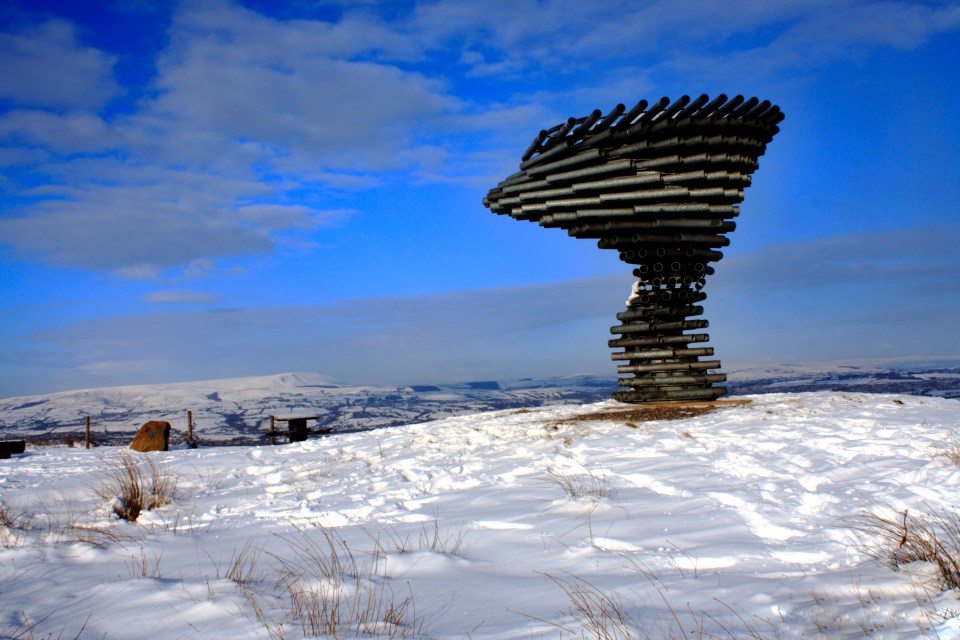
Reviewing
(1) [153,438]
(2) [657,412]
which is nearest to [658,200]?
(2) [657,412]

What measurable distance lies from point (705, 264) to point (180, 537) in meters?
10.4

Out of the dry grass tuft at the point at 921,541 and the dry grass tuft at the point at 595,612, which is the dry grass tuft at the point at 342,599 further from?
the dry grass tuft at the point at 921,541

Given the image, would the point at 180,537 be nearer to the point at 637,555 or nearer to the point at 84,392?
the point at 637,555

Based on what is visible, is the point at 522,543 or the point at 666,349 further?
the point at 666,349

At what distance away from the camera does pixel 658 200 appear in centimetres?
1173

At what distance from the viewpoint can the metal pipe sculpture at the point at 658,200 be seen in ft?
37.7

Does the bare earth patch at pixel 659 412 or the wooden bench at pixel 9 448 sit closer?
the bare earth patch at pixel 659 412

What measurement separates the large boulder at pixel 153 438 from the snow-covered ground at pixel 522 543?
447 centimetres

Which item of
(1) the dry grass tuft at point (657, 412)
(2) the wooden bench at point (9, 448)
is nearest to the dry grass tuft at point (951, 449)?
(1) the dry grass tuft at point (657, 412)

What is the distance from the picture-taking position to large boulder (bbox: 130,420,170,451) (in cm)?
1295

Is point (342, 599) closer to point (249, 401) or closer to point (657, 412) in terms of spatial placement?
point (657, 412)

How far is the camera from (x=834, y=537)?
3926mm

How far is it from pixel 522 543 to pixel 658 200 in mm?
8848

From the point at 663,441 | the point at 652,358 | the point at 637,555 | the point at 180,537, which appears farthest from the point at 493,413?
the point at 637,555
